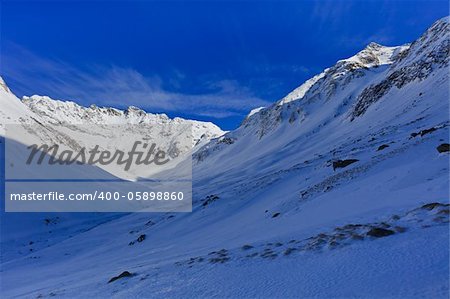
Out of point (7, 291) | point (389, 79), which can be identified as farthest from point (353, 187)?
point (389, 79)

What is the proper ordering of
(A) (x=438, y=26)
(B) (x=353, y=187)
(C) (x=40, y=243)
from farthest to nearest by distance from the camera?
1. (A) (x=438, y=26)
2. (C) (x=40, y=243)
3. (B) (x=353, y=187)

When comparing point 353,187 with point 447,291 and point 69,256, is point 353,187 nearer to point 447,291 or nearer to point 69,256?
point 447,291

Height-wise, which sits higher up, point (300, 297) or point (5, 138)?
point (5, 138)

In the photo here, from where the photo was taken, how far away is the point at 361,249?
8078 millimetres

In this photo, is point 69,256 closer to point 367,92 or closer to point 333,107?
point 367,92

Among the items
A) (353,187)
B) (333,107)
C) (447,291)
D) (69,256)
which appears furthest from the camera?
(333,107)

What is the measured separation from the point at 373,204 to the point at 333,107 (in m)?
101

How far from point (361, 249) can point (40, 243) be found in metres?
42.7

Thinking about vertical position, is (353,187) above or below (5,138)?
below

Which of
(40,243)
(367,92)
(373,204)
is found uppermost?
(367,92)

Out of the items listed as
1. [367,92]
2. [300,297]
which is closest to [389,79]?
[367,92]

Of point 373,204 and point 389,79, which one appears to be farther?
point 389,79

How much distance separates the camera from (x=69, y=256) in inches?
1215

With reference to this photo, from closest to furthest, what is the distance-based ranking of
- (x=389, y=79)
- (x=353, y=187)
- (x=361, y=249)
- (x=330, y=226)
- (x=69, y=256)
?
1. (x=361, y=249)
2. (x=330, y=226)
3. (x=353, y=187)
4. (x=69, y=256)
5. (x=389, y=79)
